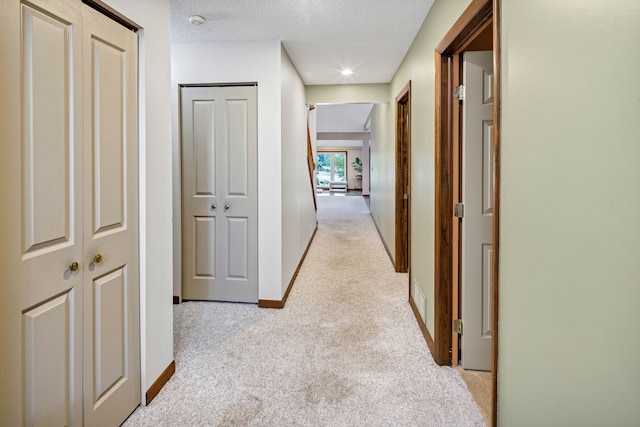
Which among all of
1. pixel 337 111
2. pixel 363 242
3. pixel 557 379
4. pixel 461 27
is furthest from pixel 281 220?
pixel 337 111

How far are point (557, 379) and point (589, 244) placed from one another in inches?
16.4

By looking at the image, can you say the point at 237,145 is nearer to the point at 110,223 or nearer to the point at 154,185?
the point at 154,185

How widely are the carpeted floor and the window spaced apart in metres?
14.6

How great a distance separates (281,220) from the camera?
310 centimetres

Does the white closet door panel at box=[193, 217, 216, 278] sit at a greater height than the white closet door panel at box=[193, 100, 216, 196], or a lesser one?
lesser

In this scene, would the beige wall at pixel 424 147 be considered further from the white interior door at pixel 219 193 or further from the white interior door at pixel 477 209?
the white interior door at pixel 219 193

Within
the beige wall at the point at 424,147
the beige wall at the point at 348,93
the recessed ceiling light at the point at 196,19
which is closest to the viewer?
the beige wall at the point at 424,147

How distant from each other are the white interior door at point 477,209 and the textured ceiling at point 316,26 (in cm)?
73

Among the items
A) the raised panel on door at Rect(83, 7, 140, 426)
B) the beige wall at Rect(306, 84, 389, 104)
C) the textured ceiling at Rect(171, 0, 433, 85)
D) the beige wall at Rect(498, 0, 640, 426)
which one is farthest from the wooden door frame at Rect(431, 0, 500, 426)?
the beige wall at Rect(306, 84, 389, 104)

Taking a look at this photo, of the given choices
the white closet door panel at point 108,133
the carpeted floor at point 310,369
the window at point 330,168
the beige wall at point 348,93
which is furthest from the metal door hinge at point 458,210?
the window at point 330,168

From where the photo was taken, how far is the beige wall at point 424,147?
2233 mm

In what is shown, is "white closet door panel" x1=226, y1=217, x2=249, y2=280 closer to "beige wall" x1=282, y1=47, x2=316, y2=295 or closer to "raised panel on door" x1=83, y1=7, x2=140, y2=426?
"beige wall" x1=282, y1=47, x2=316, y2=295

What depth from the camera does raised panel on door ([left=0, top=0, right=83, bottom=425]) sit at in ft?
3.47

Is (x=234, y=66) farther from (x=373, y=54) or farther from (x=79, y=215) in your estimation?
(x=79, y=215)
